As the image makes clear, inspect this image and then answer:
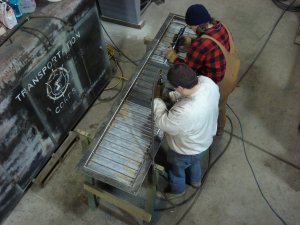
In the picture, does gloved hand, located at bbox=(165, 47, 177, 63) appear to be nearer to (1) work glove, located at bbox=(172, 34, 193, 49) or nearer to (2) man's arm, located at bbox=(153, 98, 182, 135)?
(1) work glove, located at bbox=(172, 34, 193, 49)

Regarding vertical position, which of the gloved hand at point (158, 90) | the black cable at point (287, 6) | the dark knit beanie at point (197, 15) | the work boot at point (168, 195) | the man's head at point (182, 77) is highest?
the dark knit beanie at point (197, 15)

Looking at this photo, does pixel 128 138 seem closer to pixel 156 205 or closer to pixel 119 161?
pixel 119 161

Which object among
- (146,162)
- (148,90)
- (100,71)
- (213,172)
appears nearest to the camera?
(146,162)

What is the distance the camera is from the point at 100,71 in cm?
324

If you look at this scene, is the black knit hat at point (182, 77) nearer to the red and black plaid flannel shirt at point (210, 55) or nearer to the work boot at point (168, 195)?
the red and black plaid flannel shirt at point (210, 55)

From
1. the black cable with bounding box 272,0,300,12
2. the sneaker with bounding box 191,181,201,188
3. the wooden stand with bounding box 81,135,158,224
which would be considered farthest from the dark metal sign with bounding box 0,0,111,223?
the black cable with bounding box 272,0,300,12

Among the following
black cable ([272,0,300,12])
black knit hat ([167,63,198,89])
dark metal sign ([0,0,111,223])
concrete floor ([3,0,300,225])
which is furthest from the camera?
black cable ([272,0,300,12])

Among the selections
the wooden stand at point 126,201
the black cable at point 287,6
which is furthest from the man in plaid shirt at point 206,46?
the black cable at point 287,6

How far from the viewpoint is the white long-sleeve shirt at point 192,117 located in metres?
1.90

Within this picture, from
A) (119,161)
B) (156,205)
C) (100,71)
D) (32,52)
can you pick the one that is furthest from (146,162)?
(100,71)

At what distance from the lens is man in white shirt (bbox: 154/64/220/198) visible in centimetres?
188

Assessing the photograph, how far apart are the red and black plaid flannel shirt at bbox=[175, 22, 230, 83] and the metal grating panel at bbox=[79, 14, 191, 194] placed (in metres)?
0.31

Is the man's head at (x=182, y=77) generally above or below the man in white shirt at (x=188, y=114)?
above

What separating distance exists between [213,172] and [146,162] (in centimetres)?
86
